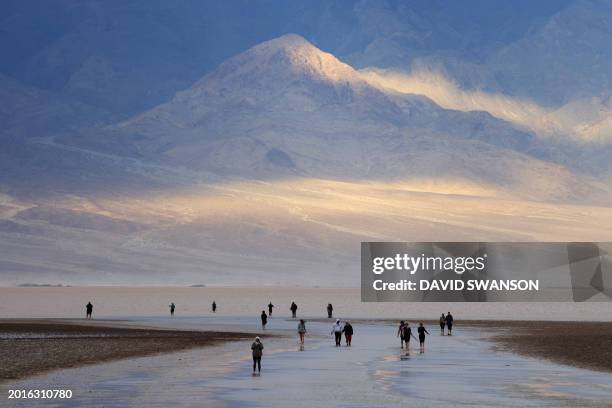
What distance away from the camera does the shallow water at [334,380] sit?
3928 centimetres

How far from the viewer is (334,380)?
45594 mm

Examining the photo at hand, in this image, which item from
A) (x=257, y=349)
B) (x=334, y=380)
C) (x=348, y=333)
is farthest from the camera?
(x=348, y=333)

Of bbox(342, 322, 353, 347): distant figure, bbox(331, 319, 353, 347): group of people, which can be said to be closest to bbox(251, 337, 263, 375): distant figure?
bbox(331, 319, 353, 347): group of people

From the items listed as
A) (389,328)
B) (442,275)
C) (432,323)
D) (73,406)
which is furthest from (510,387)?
(442,275)

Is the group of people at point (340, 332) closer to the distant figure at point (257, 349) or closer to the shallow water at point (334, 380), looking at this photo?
the shallow water at point (334, 380)

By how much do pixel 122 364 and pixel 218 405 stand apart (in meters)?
16.2

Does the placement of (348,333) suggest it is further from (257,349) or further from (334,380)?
(334,380)

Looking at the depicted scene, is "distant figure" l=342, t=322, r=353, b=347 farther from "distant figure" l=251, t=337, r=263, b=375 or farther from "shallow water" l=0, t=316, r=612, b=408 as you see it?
"distant figure" l=251, t=337, r=263, b=375

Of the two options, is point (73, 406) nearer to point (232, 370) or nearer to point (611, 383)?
point (232, 370)

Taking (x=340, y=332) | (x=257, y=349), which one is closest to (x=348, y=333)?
(x=340, y=332)

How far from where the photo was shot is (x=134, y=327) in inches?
3435

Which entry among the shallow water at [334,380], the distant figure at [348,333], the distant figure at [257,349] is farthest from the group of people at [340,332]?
the distant figure at [257,349]

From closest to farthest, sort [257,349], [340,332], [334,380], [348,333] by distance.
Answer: [334,380] < [257,349] < [340,332] < [348,333]

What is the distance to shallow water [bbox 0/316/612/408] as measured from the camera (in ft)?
129
